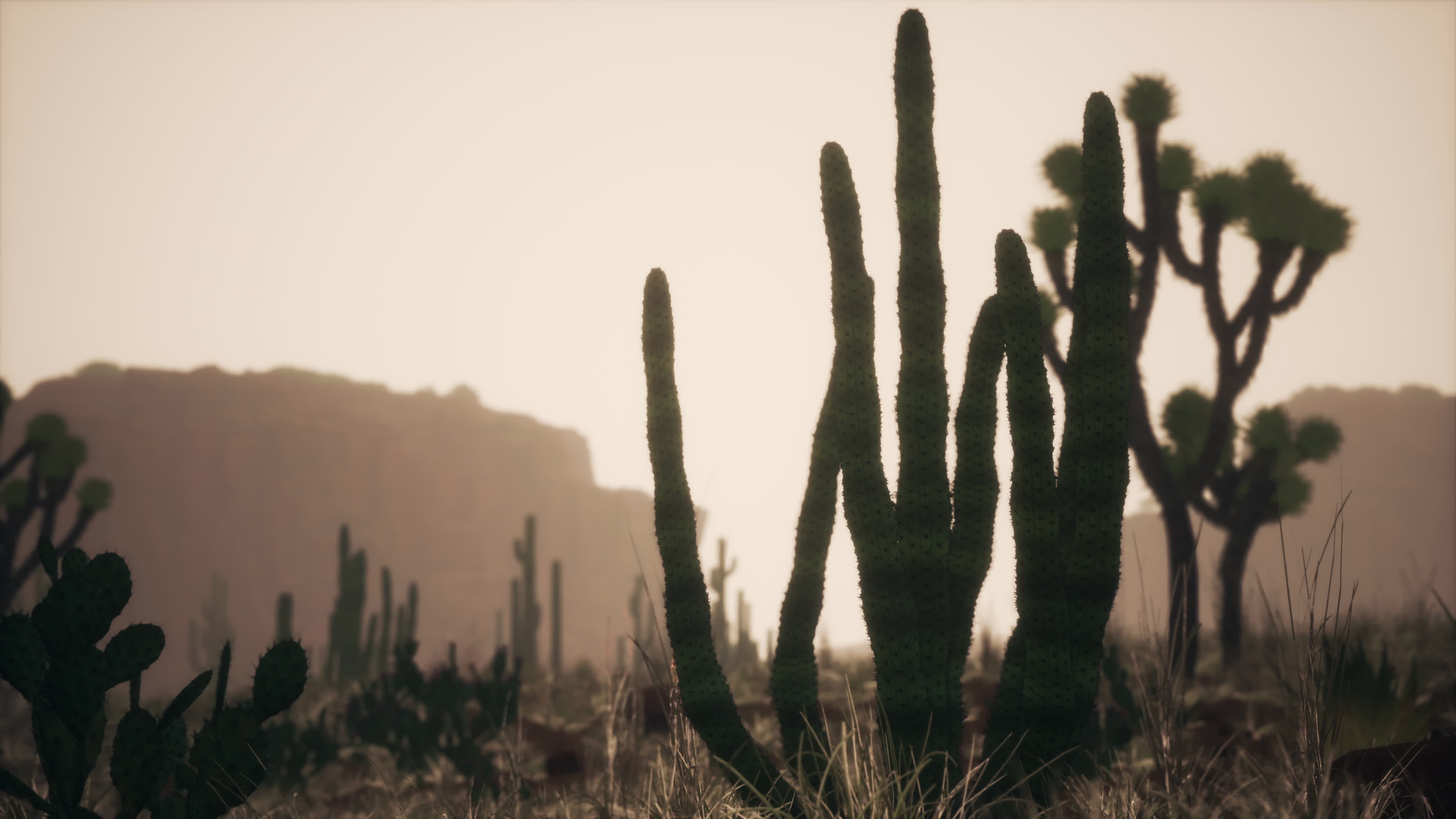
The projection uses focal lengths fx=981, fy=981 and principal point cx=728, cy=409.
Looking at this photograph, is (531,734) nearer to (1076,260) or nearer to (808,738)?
(808,738)

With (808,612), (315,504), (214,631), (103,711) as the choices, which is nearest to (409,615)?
(103,711)

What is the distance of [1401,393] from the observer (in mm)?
68750

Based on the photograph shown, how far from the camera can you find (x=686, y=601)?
3635mm

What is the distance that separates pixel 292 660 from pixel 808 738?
2031mm

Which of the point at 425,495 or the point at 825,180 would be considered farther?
the point at 425,495

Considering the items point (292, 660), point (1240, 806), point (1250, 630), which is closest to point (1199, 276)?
Result: point (1250, 630)

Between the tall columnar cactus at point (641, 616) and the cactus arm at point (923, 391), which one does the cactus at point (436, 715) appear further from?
the cactus arm at point (923, 391)

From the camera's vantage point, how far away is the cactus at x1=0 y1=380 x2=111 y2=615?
1616 cm

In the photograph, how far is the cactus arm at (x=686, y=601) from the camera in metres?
3.63

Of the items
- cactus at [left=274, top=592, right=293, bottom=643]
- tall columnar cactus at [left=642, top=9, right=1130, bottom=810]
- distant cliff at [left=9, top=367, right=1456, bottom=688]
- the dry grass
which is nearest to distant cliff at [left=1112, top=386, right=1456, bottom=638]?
distant cliff at [left=9, top=367, right=1456, bottom=688]

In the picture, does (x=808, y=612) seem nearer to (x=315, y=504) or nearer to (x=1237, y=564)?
(x=1237, y=564)

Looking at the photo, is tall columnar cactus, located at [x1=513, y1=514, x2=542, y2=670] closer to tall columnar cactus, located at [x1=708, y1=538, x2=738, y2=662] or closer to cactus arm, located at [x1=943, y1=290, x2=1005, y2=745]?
tall columnar cactus, located at [x1=708, y1=538, x2=738, y2=662]

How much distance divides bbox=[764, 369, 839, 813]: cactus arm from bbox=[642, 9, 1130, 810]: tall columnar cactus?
0.4 inches

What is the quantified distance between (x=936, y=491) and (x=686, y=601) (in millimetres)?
1002
